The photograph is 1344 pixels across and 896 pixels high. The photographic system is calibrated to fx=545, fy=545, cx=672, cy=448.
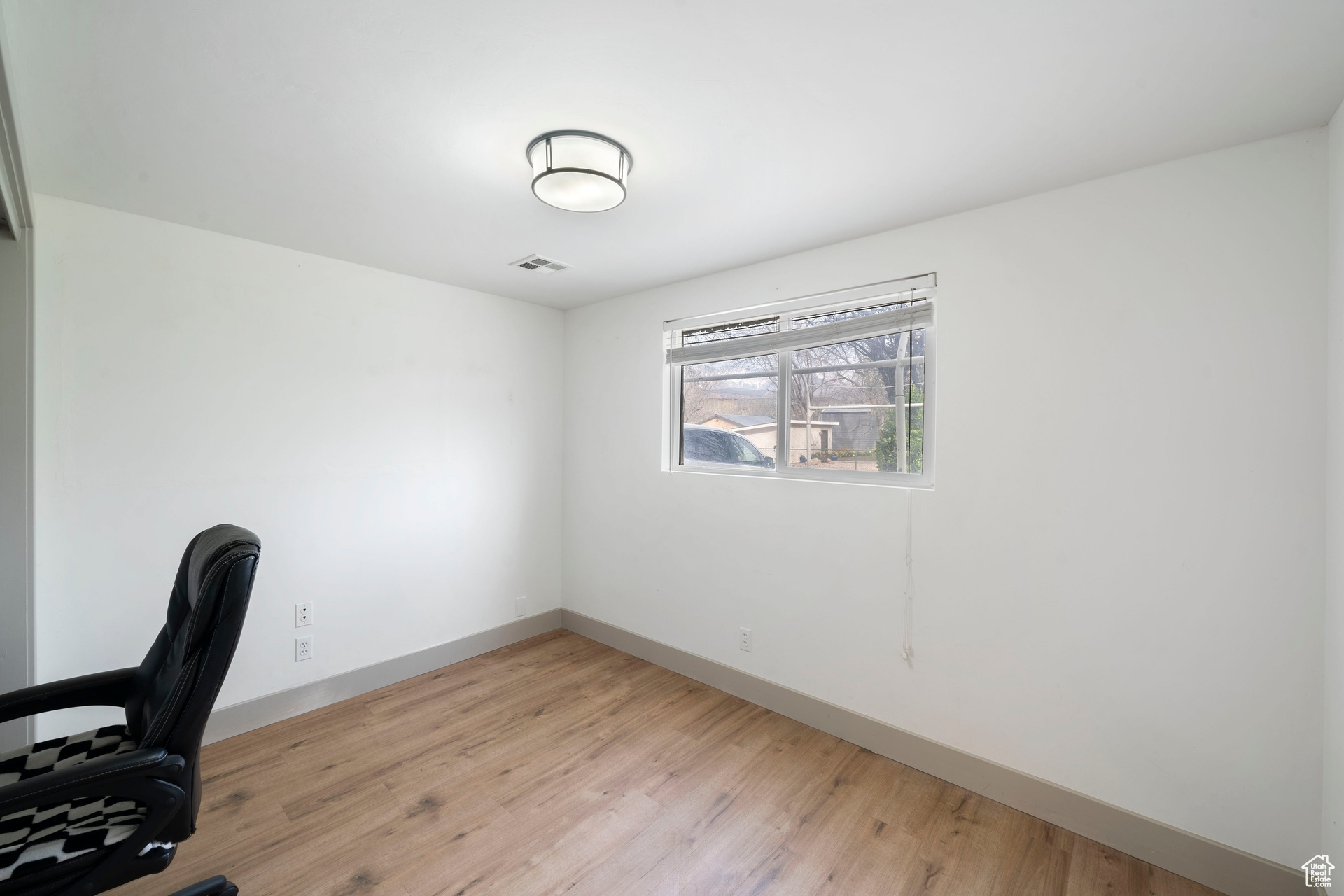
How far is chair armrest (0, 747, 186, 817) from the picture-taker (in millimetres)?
1105

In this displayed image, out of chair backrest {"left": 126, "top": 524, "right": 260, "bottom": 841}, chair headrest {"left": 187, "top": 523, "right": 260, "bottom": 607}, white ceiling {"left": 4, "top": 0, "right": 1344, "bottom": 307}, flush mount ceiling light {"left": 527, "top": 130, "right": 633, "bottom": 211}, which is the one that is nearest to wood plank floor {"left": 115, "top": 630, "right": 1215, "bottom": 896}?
chair backrest {"left": 126, "top": 524, "right": 260, "bottom": 841}

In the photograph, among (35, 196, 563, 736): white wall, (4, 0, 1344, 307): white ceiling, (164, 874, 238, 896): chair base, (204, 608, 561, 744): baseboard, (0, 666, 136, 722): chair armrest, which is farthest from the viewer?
(204, 608, 561, 744): baseboard

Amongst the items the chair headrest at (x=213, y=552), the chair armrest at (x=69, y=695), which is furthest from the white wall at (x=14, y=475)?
the chair headrest at (x=213, y=552)

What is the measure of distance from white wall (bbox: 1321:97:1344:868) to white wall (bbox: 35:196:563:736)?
3812mm

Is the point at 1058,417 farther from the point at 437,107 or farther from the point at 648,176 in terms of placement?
the point at 437,107

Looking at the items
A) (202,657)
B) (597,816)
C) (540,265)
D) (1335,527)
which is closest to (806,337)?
(540,265)

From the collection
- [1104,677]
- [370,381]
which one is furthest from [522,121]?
[1104,677]

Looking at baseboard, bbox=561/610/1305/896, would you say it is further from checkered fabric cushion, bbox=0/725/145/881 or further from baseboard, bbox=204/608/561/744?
checkered fabric cushion, bbox=0/725/145/881

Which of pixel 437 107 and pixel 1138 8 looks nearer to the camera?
pixel 1138 8

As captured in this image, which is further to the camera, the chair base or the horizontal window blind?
the horizontal window blind

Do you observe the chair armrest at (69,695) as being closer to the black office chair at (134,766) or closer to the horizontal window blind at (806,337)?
the black office chair at (134,766)

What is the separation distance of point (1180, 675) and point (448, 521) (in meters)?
3.61

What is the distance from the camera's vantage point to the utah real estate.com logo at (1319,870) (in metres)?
1.58

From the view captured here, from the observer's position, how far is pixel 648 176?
2.03 m
